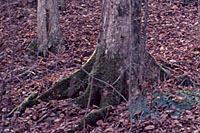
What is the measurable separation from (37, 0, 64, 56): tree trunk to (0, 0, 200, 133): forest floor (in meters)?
0.36

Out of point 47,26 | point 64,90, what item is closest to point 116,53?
point 64,90

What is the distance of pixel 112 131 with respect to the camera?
3994 mm

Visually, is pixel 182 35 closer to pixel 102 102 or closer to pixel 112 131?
pixel 102 102

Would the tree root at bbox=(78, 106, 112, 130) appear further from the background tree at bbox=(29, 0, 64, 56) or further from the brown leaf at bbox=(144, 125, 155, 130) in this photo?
the background tree at bbox=(29, 0, 64, 56)

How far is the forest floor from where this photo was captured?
3932 millimetres

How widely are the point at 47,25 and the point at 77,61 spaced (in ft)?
5.42

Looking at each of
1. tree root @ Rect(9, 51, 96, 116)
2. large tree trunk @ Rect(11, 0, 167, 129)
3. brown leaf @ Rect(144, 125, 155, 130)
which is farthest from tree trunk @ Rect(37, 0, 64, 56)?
brown leaf @ Rect(144, 125, 155, 130)

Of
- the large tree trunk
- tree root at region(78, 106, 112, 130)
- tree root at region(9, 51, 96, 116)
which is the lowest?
tree root at region(78, 106, 112, 130)

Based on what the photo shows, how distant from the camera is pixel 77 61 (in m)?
7.26

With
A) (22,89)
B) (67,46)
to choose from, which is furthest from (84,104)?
(67,46)

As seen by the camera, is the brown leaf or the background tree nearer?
the brown leaf

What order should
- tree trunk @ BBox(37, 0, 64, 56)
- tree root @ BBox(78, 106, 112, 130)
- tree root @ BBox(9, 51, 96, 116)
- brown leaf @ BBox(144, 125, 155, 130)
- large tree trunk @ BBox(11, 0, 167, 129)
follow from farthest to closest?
tree trunk @ BBox(37, 0, 64, 56) → tree root @ BBox(9, 51, 96, 116) → large tree trunk @ BBox(11, 0, 167, 129) → tree root @ BBox(78, 106, 112, 130) → brown leaf @ BBox(144, 125, 155, 130)

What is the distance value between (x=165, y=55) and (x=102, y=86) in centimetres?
308

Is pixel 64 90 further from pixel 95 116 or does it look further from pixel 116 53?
pixel 116 53
